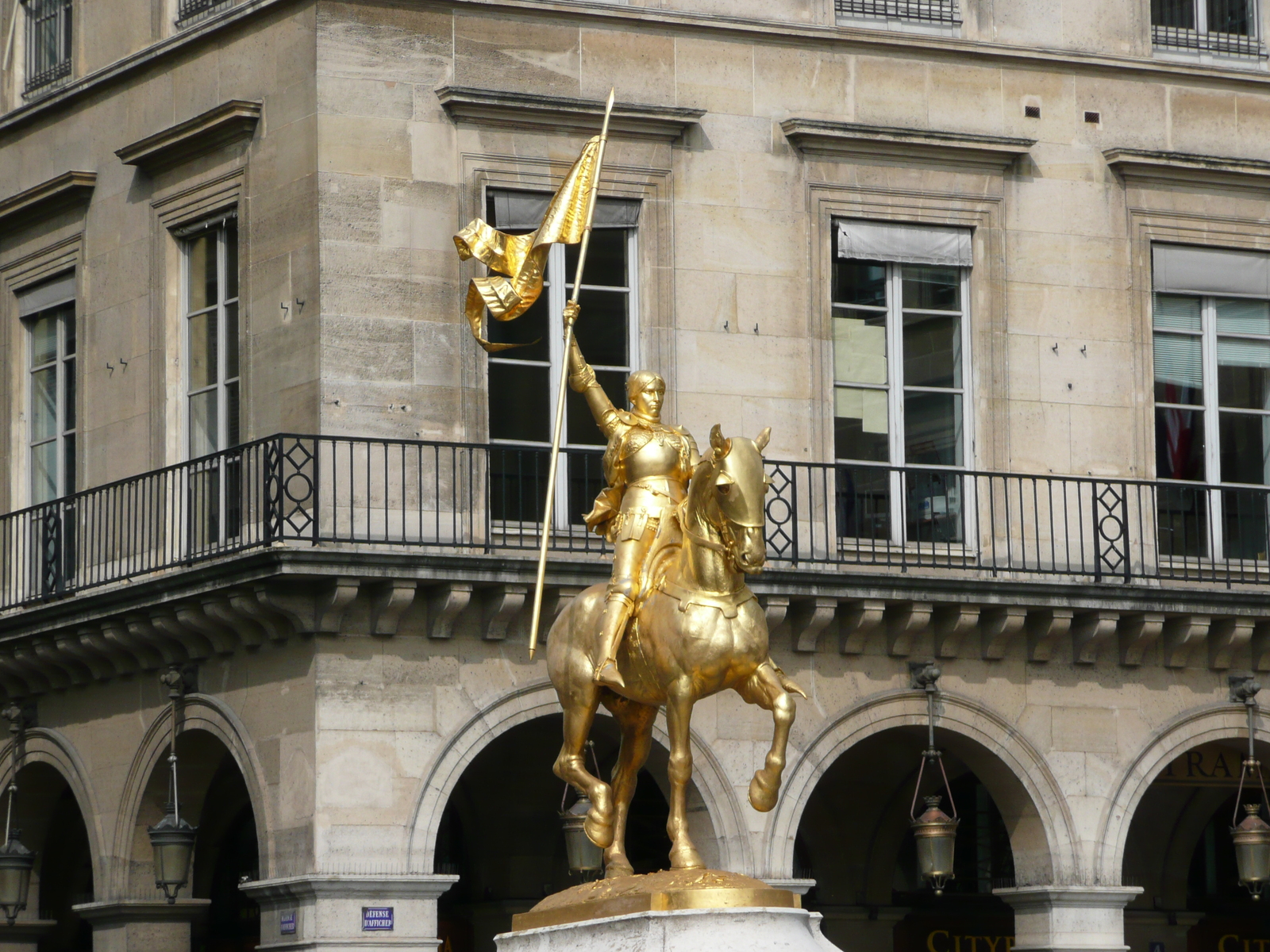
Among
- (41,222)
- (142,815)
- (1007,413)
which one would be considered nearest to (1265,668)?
(1007,413)

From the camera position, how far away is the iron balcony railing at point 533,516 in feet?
76.1

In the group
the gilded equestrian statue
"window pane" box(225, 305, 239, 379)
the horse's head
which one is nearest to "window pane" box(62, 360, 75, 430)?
"window pane" box(225, 305, 239, 379)

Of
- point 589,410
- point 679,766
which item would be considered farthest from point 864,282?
point 679,766

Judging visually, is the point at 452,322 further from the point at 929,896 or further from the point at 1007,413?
the point at 929,896

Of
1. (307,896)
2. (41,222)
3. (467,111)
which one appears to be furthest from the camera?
(41,222)

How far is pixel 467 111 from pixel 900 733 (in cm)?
575

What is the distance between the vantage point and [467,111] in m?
24.0

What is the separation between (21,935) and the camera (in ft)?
87.7

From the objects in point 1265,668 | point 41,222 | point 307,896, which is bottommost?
point 307,896

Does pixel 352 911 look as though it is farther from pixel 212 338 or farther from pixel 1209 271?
pixel 1209 271

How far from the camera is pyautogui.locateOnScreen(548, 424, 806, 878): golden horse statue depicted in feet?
53.0

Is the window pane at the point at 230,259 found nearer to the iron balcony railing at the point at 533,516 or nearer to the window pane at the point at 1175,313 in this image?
the iron balcony railing at the point at 533,516

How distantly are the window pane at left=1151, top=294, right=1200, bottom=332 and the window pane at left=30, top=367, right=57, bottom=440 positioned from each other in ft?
28.9

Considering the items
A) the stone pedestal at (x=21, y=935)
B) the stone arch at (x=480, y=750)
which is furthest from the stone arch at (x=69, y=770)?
the stone arch at (x=480, y=750)
